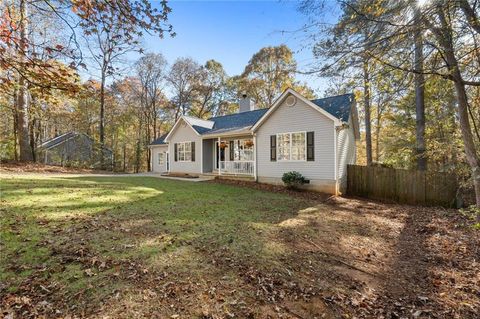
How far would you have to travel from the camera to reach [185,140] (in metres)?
18.6

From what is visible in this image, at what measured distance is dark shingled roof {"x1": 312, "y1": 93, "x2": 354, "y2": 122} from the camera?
1203cm

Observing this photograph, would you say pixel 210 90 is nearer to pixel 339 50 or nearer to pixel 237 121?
pixel 237 121

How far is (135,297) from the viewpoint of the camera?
2889 millimetres

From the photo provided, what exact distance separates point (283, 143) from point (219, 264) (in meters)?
10.2

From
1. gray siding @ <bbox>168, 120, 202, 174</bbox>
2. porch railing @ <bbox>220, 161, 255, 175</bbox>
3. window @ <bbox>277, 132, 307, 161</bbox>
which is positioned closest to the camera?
window @ <bbox>277, 132, 307, 161</bbox>

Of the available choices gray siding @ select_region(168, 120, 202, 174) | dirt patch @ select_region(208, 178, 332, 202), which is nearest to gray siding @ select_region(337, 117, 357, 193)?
dirt patch @ select_region(208, 178, 332, 202)

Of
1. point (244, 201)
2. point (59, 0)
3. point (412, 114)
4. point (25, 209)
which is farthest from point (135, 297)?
point (412, 114)

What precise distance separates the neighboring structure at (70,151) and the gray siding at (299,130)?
653 inches

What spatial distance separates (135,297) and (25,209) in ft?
15.3

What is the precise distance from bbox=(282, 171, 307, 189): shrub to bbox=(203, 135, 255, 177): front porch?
2766 millimetres

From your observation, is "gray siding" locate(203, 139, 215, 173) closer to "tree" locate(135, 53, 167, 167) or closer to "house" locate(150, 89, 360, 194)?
"house" locate(150, 89, 360, 194)

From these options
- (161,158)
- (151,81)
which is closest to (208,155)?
(161,158)

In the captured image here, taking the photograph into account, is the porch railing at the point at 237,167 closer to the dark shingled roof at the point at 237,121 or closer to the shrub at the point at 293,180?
the dark shingled roof at the point at 237,121

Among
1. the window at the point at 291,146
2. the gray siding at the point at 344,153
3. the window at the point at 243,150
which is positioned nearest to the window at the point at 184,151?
the window at the point at 243,150
